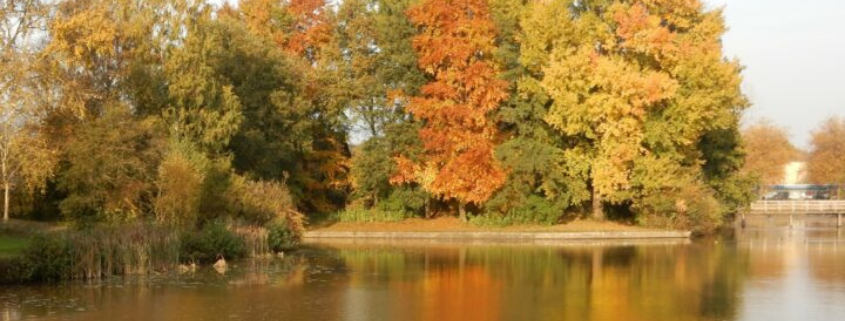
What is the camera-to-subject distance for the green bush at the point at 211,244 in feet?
95.1

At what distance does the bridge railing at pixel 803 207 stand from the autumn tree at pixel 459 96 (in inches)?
916

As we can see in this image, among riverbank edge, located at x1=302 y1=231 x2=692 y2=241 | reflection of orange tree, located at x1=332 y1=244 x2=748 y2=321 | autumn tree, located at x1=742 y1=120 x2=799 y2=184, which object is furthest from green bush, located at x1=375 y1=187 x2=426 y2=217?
autumn tree, located at x1=742 y1=120 x2=799 y2=184

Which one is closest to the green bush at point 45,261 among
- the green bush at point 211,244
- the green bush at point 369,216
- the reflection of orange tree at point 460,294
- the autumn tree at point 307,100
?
the green bush at point 211,244

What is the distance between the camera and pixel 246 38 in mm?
43156

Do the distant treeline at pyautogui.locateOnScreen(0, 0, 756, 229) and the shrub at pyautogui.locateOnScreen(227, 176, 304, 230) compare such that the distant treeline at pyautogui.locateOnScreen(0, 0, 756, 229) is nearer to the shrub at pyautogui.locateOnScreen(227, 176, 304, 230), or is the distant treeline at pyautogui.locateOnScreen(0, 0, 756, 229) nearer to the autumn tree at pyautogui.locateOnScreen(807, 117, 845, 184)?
the shrub at pyautogui.locateOnScreen(227, 176, 304, 230)

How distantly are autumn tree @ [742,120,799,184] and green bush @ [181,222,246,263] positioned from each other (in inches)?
2447

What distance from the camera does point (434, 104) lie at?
46.4m

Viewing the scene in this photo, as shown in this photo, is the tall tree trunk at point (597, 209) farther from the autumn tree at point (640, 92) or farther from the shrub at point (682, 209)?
the shrub at point (682, 209)

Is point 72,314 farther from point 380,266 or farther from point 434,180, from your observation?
point 434,180

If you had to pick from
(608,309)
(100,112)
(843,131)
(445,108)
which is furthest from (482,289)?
(843,131)

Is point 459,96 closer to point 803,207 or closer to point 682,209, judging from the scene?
point 682,209

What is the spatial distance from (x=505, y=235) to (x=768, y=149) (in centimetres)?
5074

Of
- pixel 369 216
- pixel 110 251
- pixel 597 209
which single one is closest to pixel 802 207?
pixel 597 209

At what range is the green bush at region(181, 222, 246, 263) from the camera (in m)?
29.0
